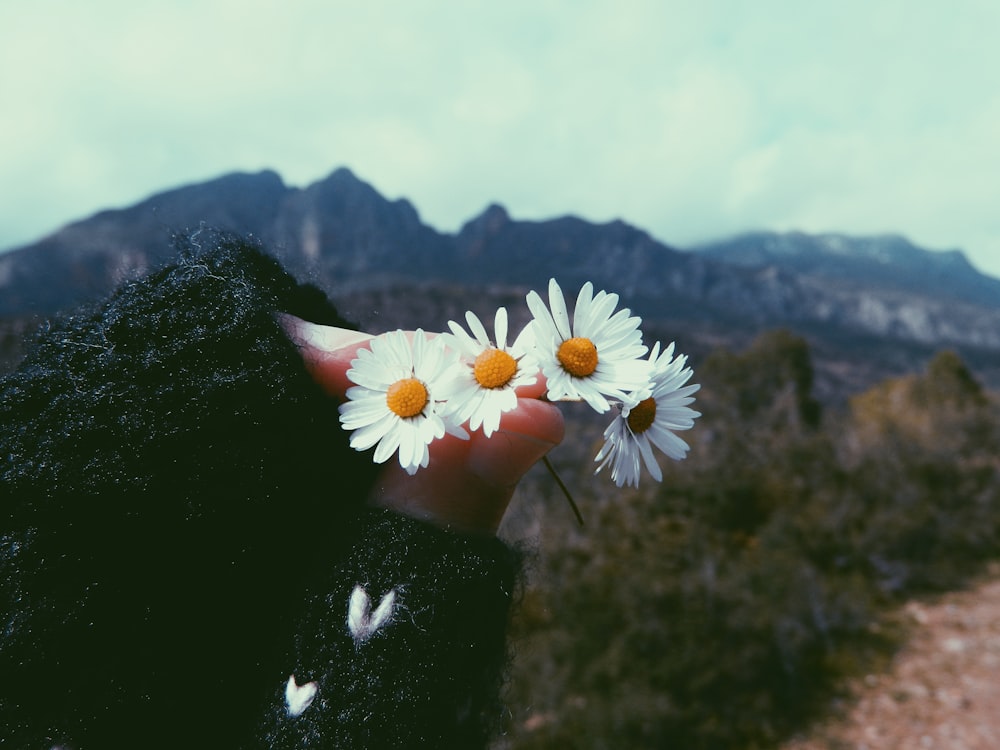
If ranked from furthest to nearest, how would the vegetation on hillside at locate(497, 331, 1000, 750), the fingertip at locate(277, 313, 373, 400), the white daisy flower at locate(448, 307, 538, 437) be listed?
the vegetation on hillside at locate(497, 331, 1000, 750) → the fingertip at locate(277, 313, 373, 400) → the white daisy flower at locate(448, 307, 538, 437)

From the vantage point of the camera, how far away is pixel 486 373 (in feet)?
2.18

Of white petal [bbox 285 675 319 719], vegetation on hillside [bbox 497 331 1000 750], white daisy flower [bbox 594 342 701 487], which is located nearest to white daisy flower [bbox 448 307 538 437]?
white daisy flower [bbox 594 342 701 487]

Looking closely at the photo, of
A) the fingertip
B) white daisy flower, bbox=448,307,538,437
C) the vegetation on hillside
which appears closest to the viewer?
white daisy flower, bbox=448,307,538,437

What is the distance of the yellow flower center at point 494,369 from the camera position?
0.67m

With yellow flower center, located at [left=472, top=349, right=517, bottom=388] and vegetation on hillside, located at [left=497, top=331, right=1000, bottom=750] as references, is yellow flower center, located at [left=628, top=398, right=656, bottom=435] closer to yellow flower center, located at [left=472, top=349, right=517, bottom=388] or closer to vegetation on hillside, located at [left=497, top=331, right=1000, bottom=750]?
yellow flower center, located at [left=472, top=349, right=517, bottom=388]

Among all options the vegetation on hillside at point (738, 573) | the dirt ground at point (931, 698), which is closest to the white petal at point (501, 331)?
the vegetation on hillside at point (738, 573)

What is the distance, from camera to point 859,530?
6172 mm

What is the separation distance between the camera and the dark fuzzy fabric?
2.15 ft

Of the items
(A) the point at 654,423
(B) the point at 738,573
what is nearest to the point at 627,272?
(B) the point at 738,573

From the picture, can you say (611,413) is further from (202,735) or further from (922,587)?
(922,587)

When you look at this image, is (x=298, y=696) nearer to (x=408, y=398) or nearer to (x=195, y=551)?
(x=195, y=551)

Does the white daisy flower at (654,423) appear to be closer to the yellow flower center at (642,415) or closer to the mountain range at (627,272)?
the yellow flower center at (642,415)

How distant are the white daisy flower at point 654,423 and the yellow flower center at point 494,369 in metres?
0.13

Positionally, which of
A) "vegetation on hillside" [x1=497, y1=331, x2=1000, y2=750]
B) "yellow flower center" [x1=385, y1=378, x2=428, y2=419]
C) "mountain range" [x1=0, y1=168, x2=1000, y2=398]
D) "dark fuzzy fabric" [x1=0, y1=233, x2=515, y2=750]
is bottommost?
"mountain range" [x1=0, y1=168, x2=1000, y2=398]
